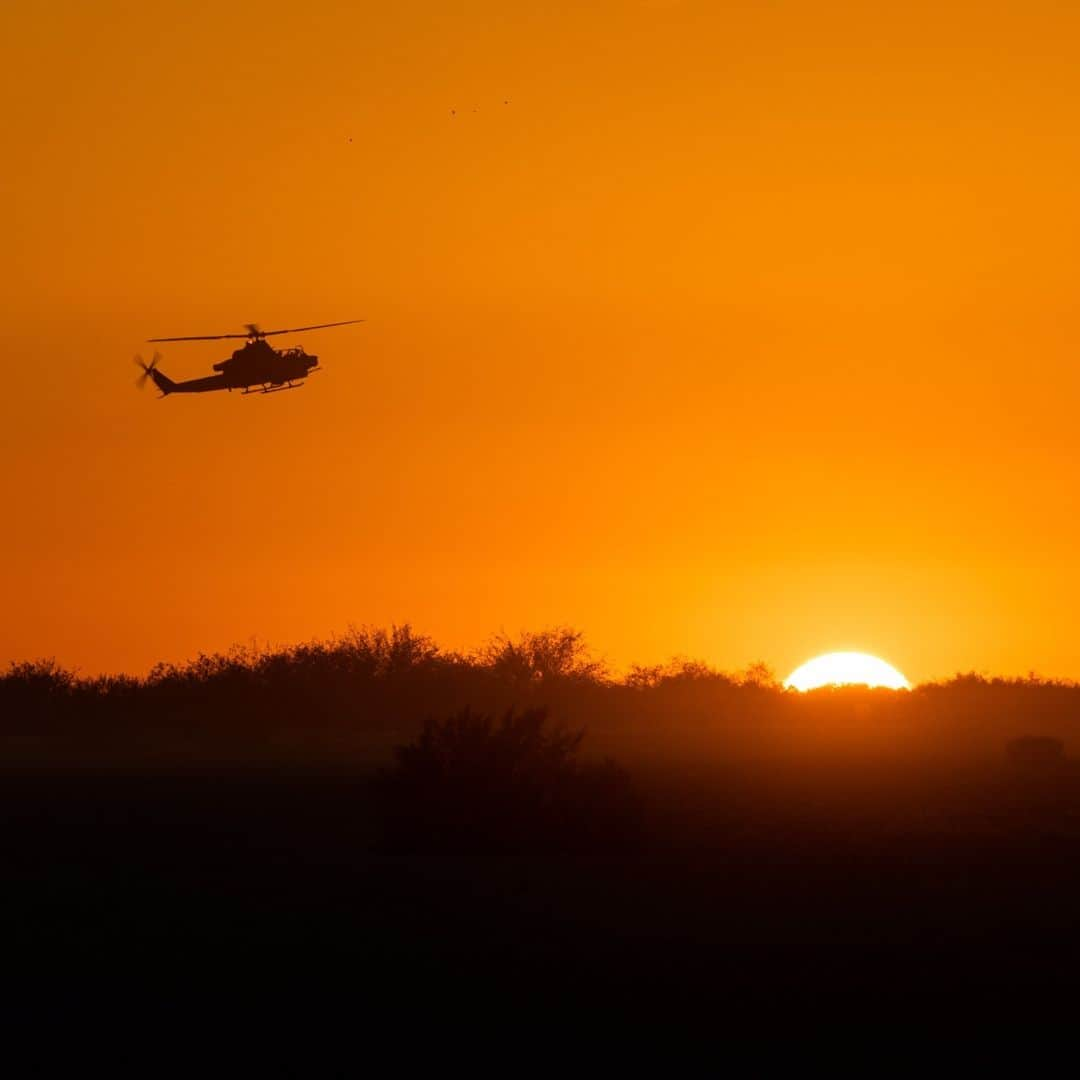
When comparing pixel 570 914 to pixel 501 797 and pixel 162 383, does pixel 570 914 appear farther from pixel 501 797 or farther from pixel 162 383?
pixel 162 383

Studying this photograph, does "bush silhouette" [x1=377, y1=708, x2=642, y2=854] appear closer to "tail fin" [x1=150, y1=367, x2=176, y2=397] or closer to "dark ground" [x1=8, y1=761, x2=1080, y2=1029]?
"dark ground" [x1=8, y1=761, x2=1080, y2=1029]

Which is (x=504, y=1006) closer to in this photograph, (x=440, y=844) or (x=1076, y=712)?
(x=440, y=844)

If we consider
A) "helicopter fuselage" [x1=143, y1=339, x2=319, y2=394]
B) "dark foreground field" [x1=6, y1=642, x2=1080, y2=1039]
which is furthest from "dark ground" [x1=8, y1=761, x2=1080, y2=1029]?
"helicopter fuselage" [x1=143, y1=339, x2=319, y2=394]

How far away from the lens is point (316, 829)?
28484 millimetres

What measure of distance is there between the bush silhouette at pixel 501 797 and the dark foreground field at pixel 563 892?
6 centimetres

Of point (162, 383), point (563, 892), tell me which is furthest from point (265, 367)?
point (563, 892)

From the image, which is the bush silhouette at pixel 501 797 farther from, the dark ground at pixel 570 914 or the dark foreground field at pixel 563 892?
the dark ground at pixel 570 914

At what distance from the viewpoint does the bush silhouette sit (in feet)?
85.8

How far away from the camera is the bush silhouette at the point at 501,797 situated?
26.1 metres

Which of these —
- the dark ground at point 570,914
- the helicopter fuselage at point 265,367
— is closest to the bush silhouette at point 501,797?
the dark ground at point 570,914

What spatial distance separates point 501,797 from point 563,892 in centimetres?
553

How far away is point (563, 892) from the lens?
21.9 m

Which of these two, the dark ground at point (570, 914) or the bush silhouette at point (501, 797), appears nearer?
the dark ground at point (570, 914)

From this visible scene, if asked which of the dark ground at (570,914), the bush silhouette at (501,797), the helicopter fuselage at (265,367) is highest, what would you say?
the helicopter fuselage at (265,367)
